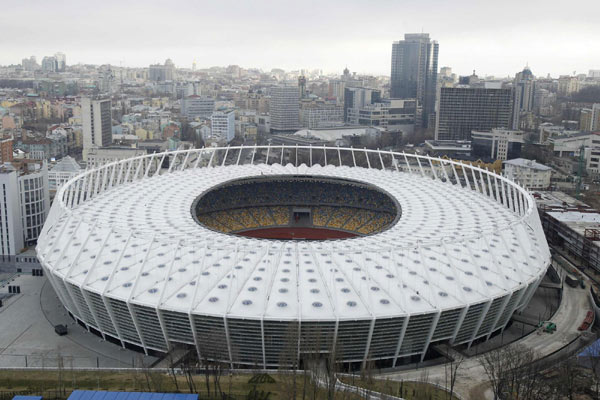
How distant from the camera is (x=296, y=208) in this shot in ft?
287

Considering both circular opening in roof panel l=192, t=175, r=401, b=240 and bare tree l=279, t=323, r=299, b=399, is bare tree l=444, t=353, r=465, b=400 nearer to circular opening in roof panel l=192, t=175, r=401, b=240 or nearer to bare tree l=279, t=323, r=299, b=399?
bare tree l=279, t=323, r=299, b=399

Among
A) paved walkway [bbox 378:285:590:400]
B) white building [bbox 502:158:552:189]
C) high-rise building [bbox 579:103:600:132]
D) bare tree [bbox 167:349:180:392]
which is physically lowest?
paved walkway [bbox 378:285:590:400]

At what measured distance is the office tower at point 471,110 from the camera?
593 ft

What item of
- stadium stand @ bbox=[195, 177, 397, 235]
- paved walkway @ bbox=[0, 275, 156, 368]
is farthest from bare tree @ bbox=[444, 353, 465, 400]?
stadium stand @ bbox=[195, 177, 397, 235]

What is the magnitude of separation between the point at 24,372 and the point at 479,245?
38.4 m

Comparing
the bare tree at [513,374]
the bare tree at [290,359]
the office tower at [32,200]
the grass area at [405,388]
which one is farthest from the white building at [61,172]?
the bare tree at [513,374]

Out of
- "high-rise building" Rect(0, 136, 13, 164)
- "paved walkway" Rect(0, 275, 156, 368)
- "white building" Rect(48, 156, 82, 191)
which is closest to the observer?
"paved walkway" Rect(0, 275, 156, 368)

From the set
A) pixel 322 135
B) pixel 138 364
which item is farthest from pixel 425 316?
pixel 322 135

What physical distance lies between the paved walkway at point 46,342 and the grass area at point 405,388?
656 inches

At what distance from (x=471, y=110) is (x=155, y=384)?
6462 inches

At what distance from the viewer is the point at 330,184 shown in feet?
285

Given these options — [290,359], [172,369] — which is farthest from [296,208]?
[172,369]

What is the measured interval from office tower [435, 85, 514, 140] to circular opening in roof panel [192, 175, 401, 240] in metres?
110

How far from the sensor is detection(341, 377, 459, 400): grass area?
38344 millimetres
